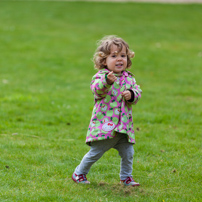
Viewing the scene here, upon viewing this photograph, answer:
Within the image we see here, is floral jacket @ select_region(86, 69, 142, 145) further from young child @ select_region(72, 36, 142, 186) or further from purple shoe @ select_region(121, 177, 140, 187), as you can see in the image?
purple shoe @ select_region(121, 177, 140, 187)

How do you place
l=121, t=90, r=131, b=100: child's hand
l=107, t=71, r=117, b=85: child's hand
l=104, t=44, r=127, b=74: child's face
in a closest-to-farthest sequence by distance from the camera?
1. l=107, t=71, r=117, b=85: child's hand
2. l=121, t=90, r=131, b=100: child's hand
3. l=104, t=44, r=127, b=74: child's face

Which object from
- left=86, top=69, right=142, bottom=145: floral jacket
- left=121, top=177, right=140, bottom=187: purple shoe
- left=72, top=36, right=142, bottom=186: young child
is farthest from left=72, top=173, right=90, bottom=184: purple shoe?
left=86, top=69, right=142, bottom=145: floral jacket

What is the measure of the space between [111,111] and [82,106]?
13.5 ft

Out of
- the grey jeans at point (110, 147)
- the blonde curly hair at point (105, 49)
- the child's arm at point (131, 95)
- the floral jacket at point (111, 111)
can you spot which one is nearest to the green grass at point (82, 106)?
the grey jeans at point (110, 147)

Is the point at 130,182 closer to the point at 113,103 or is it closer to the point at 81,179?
the point at 81,179

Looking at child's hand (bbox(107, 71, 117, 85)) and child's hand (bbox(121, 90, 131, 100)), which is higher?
child's hand (bbox(107, 71, 117, 85))

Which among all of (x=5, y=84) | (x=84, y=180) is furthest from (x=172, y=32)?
(x=84, y=180)

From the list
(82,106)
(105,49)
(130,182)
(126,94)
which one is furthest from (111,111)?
(82,106)

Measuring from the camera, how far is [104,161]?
5.34m

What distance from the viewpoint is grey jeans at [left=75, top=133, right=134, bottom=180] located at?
431cm

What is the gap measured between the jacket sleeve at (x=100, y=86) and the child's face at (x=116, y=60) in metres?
0.18

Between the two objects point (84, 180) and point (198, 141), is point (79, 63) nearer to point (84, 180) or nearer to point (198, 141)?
point (198, 141)

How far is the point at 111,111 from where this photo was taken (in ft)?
13.9

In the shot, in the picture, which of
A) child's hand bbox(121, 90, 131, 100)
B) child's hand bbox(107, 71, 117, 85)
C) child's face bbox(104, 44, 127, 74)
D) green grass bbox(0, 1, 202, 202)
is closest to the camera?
child's hand bbox(107, 71, 117, 85)
